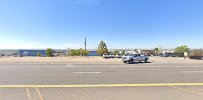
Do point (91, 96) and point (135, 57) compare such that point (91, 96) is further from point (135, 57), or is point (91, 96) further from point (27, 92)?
point (135, 57)

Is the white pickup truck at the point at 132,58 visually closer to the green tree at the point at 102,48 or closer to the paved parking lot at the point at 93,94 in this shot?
the paved parking lot at the point at 93,94

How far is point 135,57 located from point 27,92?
86.1 feet

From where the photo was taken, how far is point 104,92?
9.05m

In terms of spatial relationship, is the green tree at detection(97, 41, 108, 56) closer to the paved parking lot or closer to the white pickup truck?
the white pickup truck

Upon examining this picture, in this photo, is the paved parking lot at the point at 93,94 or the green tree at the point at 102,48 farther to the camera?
the green tree at the point at 102,48

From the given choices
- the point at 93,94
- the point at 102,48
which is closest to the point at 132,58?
the point at 93,94

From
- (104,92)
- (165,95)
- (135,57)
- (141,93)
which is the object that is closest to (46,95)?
(104,92)

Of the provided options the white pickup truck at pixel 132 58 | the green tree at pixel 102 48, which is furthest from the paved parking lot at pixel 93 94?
the green tree at pixel 102 48

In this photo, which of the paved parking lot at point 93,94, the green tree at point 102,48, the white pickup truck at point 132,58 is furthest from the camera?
the green tree at point 102,48

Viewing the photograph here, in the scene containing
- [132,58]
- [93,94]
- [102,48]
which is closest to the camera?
[93,94]

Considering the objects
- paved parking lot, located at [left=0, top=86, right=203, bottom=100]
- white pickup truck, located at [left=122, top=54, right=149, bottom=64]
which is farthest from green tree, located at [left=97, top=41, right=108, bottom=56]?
paved parking lot, located at [left=0, top=86, right=203, bottom=100]

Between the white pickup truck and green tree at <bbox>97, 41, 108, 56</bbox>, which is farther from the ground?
green tree at <bbox>97, 41, 108, 56</bbox>

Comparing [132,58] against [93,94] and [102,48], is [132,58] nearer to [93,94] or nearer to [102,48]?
[93,94]

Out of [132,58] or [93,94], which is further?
[132,58]
